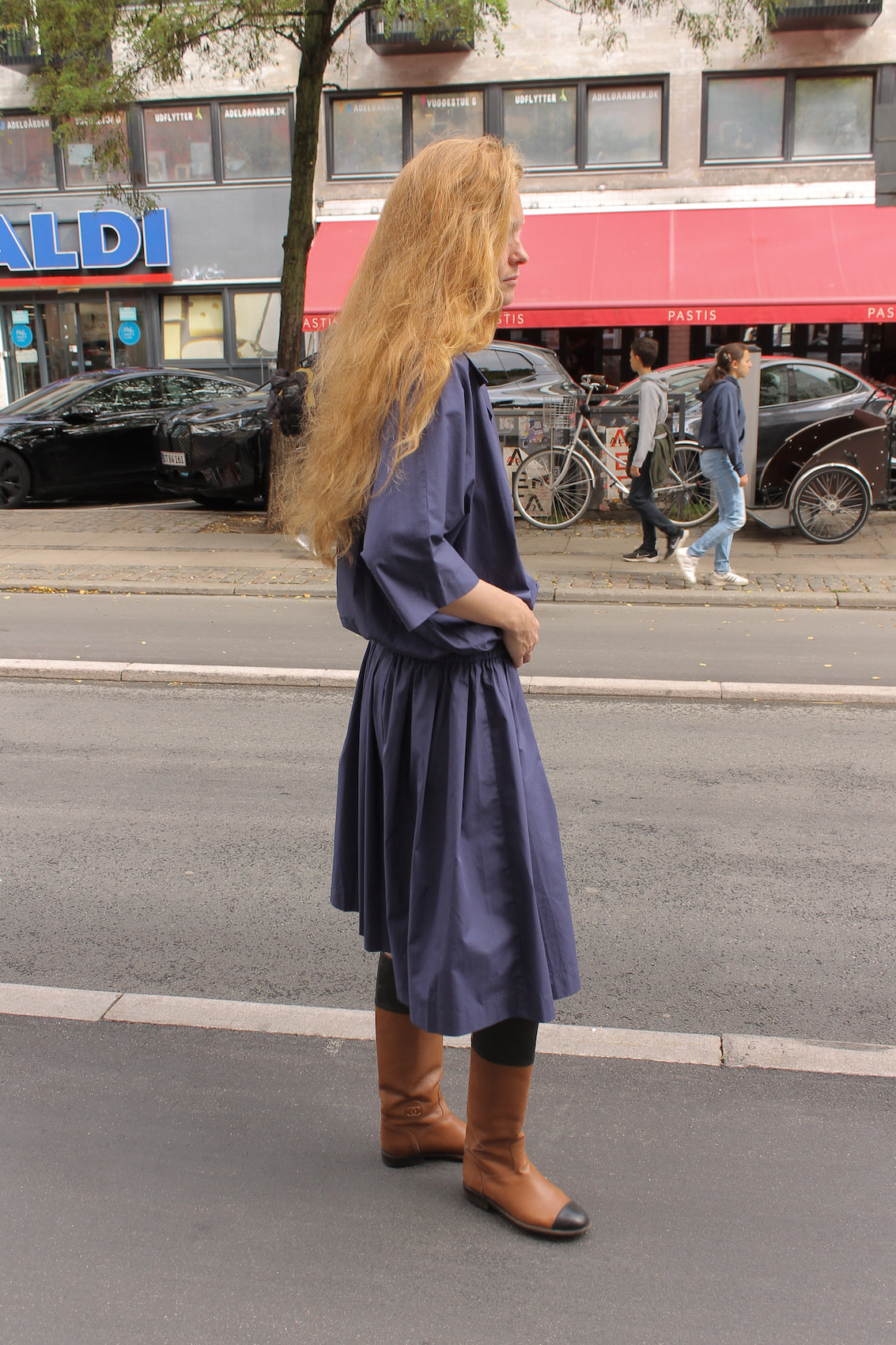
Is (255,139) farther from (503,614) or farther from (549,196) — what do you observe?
(503,614)

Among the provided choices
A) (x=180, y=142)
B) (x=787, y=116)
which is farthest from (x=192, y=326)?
(x=787, y=116)

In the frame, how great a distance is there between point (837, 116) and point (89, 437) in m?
12.9

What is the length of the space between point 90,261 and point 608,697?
1798cm

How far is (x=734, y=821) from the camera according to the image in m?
4.68

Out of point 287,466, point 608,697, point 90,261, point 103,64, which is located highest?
point 103,64

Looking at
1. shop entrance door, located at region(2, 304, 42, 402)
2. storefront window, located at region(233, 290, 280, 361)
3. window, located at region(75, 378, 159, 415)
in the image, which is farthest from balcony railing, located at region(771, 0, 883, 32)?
shop entrance door, located at region(2, 304, 42, 402)

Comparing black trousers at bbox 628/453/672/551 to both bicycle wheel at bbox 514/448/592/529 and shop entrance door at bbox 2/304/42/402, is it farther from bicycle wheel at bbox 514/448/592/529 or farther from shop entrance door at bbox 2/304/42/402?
shop entrance door at bbox 2/304/42/402

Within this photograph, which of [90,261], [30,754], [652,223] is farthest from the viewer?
[90,261]

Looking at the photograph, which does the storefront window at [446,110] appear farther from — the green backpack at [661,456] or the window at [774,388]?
the green backpack at [661,456]

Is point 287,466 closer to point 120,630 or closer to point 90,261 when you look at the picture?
point 120,630

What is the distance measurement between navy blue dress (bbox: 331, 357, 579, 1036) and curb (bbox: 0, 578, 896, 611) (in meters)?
6.93

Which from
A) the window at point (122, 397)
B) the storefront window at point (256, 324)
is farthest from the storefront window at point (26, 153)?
the window at point (122, 397)

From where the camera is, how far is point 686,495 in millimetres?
11648

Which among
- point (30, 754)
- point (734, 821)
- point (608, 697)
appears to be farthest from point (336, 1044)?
point (608, 697)
